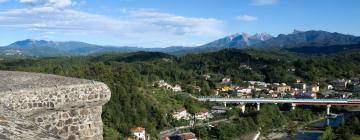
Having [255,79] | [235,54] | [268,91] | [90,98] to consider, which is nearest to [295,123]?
[268,91]

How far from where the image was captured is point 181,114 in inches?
1973

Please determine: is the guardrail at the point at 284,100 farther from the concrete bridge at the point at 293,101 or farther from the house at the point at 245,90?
the house at the point at 245,90

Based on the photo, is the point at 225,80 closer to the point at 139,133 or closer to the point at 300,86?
the point at 300,86

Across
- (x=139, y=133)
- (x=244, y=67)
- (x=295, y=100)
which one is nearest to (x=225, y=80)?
(x=244, y=67)

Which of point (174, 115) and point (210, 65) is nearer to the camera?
point (174, 115)

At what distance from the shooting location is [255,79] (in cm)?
8944

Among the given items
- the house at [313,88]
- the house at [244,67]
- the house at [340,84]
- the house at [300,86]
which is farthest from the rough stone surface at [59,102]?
the house at [244,67]

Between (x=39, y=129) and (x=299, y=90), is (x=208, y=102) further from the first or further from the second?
(x=39, y=129)

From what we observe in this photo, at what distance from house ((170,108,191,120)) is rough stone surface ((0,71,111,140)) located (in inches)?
1695

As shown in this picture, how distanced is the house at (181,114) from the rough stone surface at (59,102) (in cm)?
4305

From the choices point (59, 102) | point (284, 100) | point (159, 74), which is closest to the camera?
point (59, 102)

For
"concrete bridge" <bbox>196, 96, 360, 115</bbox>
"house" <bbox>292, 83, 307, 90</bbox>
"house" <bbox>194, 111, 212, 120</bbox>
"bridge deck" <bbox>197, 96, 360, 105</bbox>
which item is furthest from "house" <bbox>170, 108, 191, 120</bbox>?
"house" <bbox>292, 83, 307, 90</bbox>

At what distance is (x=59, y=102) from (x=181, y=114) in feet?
149

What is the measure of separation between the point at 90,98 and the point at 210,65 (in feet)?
331
